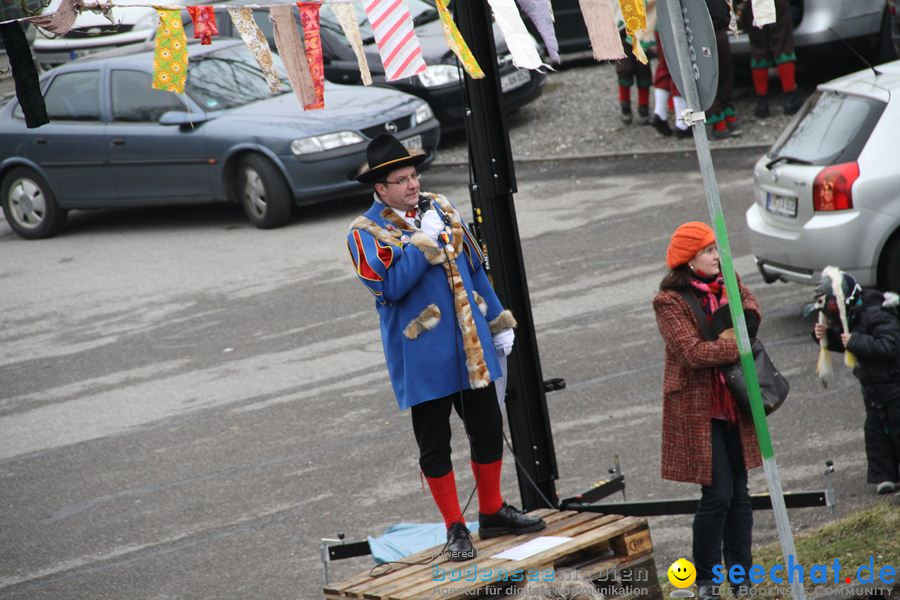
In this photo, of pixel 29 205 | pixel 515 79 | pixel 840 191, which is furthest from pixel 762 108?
pixel 29 205

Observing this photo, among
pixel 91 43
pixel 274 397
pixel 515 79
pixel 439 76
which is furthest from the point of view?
pixel 91 43

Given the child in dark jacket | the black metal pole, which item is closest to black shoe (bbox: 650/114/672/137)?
the child in dark jacket

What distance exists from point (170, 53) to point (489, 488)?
2.35 metres

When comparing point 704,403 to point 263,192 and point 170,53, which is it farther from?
point 263,192

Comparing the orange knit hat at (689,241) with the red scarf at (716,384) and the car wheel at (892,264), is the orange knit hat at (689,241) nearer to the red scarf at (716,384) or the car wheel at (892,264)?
the red scarf at (716,384)

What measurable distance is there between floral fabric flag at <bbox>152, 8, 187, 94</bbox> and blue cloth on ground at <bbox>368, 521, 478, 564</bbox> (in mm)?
2324

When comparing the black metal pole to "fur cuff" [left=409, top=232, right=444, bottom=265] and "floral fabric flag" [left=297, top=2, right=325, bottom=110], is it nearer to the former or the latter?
"floral fabric flag" [left=297, top=2, right=325, bottom=110]

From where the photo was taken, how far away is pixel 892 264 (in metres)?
9.00

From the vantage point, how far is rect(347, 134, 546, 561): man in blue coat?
5398 mm

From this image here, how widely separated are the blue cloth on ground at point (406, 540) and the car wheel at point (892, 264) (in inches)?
167

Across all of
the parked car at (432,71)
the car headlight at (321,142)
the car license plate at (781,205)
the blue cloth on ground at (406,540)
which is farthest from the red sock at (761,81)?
the blue cloth on ground at (406,540)

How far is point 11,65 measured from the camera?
5.34m

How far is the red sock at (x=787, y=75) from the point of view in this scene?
628 inches

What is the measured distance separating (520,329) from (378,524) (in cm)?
166
